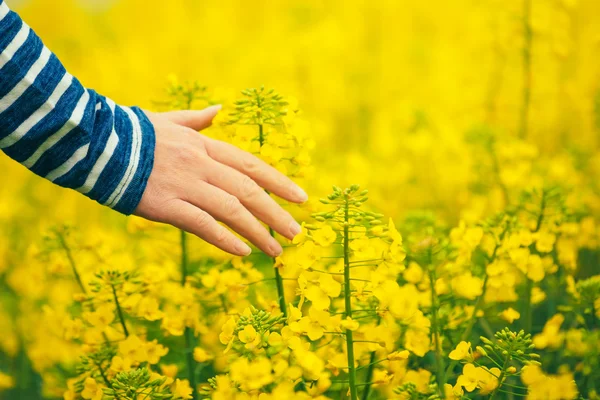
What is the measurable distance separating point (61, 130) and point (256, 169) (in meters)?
0.43

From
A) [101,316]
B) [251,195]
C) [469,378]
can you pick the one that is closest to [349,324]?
[469,378]

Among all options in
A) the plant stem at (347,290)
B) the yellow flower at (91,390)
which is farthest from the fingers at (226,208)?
the yellow flower at (91,390)

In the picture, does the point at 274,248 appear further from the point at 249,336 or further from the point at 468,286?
the point at 468,286

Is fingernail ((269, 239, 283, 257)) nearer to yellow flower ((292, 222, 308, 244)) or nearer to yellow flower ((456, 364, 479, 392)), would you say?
yellow flower ((292, 222, 308, 244))

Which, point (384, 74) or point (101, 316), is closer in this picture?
point (101, 316)

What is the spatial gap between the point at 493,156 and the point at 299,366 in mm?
1499

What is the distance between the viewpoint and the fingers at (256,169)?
145cm

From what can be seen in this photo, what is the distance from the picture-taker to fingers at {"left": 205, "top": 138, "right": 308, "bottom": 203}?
1445mm

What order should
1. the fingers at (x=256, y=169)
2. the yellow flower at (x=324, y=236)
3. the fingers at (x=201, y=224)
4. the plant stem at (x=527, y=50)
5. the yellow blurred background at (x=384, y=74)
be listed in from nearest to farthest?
the yellow flower at (x=324, y=236), the fingers at (x=201, y=224), the fingers at (x=256, y=169), the plant stem at (x=527, y=50), the yellow blurred background at (x=384, y=74)

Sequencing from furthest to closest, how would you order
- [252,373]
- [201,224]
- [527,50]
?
1. [527,50]
2. [201,224]
3. [252,373]

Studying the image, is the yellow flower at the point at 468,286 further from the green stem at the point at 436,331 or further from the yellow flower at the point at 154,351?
the yellow flower at the point at 154,351

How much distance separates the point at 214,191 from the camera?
4.50 feet

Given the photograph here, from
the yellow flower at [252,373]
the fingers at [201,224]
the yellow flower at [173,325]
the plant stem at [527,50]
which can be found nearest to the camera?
the yellow flower at [252,373]

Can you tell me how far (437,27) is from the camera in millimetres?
5598
